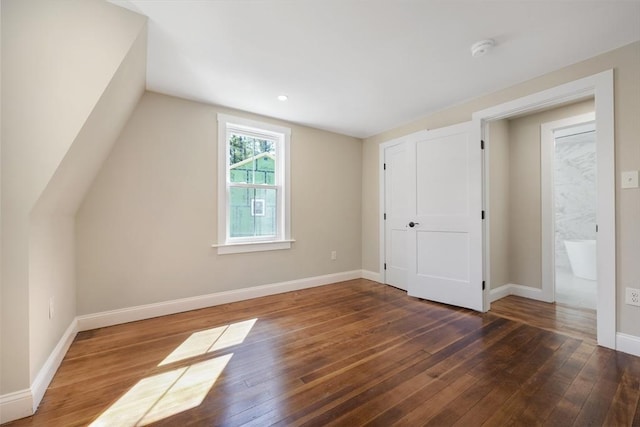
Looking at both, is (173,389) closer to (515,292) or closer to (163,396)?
(163,396)

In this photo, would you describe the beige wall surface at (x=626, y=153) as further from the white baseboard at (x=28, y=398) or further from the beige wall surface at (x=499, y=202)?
the white baseboard at (x=28, y=398)

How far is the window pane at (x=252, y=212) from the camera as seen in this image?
3.32m

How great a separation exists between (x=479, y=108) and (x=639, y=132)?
1.29 meters

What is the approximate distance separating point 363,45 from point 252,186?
209cm

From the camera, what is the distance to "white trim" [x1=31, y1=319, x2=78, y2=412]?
1462 millimetres

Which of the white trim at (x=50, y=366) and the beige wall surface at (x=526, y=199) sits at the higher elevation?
the beige wall surface at (x=526, y=199)

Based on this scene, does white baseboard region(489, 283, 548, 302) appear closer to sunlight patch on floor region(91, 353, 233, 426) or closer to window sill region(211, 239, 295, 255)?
window sill region(211, 239, 295, 255)

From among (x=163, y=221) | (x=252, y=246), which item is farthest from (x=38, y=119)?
(x=252, y=246)

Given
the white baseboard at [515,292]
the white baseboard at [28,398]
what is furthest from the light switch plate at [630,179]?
the white baseboard at [28,398]

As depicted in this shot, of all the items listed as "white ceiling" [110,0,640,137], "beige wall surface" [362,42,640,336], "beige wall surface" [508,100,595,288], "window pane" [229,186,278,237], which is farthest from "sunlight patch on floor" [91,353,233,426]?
"beige wall surface" [508,100,595,288]

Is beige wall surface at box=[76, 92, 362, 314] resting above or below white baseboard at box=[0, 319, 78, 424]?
above

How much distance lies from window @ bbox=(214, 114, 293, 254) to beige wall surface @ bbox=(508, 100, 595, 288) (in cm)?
306

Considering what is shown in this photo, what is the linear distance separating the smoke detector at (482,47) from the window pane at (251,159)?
8.12 ft

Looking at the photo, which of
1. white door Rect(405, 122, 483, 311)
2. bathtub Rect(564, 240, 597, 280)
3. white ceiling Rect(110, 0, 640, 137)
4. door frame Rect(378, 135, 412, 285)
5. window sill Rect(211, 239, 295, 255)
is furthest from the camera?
bathtub Rect(564, 240, 597, 280)
